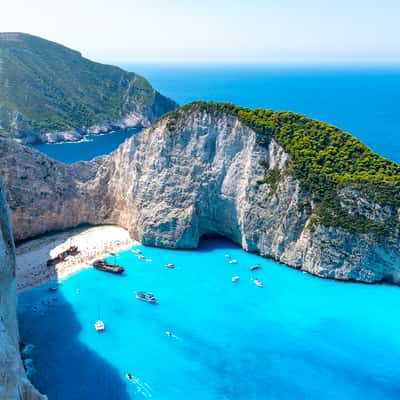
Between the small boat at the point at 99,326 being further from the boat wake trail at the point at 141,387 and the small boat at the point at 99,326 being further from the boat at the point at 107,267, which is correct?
the boat at the point at 107,267

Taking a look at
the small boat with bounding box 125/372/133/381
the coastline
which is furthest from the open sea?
the coastline

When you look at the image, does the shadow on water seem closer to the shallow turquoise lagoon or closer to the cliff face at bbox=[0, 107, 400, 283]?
the shallow turquoise lagoon

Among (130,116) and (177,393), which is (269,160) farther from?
(130,116)

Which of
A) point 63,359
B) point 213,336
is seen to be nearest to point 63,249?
point 63,359

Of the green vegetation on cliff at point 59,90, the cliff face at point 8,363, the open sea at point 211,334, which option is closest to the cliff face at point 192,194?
the open sea at point 211,334

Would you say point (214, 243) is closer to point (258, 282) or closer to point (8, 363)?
point (258, 282)
